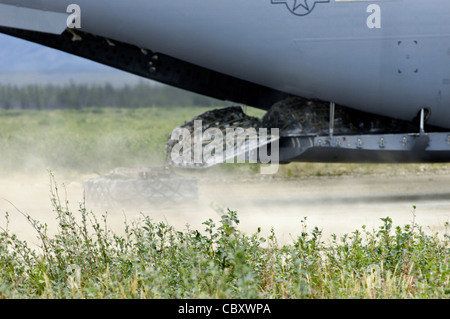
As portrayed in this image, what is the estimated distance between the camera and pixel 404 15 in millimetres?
7324

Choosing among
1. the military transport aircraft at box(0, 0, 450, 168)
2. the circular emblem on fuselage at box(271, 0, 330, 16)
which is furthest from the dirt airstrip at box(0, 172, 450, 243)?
the circular emblem on fuselage at box(271, 0, 330, 16)

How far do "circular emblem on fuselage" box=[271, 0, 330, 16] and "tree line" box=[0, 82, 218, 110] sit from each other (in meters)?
1.77

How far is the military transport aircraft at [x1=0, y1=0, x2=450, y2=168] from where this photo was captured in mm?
7355

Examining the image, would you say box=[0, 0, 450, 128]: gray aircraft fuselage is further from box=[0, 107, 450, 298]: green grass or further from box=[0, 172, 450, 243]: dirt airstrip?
box=[0, 107, 450, 298]: green grass

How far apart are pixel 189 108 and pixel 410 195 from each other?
11.7 ft

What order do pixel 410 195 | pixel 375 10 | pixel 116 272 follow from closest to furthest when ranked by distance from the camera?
pixel 116 272
pixel 375 10
pixel 410 195

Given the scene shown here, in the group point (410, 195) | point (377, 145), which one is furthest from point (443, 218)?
point (410, 195)

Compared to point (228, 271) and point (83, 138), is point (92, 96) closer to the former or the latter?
point (83, 138)

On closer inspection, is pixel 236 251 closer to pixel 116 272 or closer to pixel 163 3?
pixel 116 272

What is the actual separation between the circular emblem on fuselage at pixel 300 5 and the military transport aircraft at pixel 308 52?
0.01 metres

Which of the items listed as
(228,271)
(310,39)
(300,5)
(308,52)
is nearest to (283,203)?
(308,52)

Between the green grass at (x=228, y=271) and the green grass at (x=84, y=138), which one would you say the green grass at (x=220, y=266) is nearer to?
the green grass at (x=228, y=271)

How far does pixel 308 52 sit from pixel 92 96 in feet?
10.3

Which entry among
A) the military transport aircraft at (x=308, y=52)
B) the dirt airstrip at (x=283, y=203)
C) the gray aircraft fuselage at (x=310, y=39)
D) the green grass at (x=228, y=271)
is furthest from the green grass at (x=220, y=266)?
the gray aircraft fuselage at (x=310, y=39)
